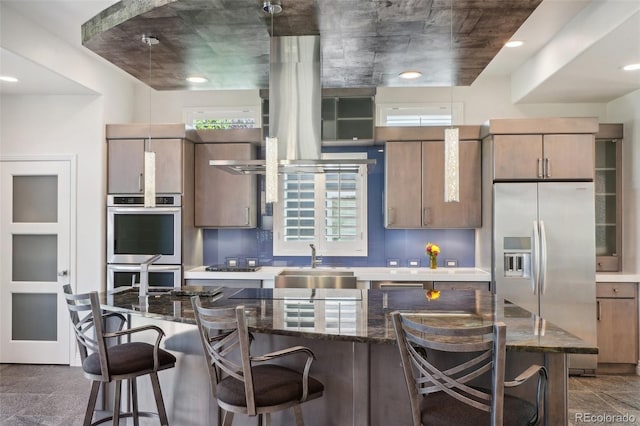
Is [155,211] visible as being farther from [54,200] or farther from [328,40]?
[328,40]

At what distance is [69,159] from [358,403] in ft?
12.7

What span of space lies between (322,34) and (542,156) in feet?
8.23

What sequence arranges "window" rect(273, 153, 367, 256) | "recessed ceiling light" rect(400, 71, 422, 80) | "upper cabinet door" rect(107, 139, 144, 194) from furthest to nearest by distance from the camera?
"window" rect(273, 153, 367, 256) → "upper cabinet door" rect(107, 139, 144, 194) → "recessed ceiling light" rect(400, 71, 422, 80)

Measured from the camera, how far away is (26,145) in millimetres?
4730

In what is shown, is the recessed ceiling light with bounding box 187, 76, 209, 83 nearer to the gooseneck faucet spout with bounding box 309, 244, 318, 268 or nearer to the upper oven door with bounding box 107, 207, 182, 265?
the upper oven door with bounding box 107, 207, 182, 265

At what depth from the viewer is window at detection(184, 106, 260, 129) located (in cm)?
539

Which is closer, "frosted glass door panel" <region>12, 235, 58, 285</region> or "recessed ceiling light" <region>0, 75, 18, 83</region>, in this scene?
"recessed ceiling light" <region>0, 75, 18, 83</region>

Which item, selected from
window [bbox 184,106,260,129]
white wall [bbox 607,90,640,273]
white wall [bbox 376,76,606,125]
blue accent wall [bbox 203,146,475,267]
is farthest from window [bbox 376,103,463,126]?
white wall [bbox 607,90,640,273]

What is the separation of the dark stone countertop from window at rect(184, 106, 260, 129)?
100 inches

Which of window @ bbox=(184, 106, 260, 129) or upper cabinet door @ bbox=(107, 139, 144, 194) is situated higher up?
window @ bbox=(184, 106, 260, 129)

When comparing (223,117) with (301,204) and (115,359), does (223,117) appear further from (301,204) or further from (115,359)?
(115,359)

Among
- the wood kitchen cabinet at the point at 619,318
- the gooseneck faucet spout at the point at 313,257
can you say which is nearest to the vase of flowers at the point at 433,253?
the gooseneck faucet spout at the point at 313,257

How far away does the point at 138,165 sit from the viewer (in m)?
4.70

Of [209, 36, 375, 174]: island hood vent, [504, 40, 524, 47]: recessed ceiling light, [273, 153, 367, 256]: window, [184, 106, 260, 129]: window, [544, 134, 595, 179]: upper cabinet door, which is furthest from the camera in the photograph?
[184, 106, 260, 129]: window
